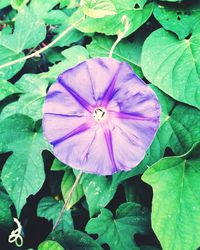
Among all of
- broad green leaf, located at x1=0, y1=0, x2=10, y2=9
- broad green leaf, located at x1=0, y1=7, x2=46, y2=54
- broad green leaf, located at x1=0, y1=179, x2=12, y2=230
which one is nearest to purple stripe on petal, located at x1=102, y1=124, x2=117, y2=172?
broad green leaf, located at x1=0, y1=179, x2=12, y2=230

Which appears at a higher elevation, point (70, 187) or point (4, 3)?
point (4, 3)

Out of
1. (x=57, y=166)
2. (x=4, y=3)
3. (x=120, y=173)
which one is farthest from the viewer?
(x=4, y=3)

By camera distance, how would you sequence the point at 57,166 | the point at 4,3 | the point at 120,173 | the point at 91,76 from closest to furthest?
1. the point at 91,76
2. the point at 120,173
3. the point at 57,166
4. the point at 4,3

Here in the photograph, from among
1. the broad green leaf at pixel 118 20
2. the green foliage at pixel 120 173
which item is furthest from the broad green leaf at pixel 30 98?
the broad green leaf at pixel 118 20

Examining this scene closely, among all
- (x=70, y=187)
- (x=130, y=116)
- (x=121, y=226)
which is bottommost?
(x=121, y=226)

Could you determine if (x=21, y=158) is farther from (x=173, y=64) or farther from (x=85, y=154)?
(x=173, y=64)

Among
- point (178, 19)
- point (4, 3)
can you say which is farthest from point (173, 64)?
point (4, 3)

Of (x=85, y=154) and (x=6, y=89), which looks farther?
(x=6, y=89)
